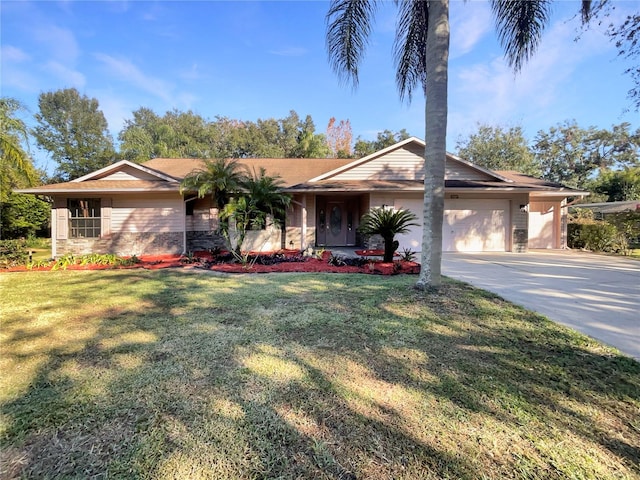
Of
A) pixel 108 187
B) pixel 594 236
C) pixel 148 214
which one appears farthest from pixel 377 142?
pixel 108 187

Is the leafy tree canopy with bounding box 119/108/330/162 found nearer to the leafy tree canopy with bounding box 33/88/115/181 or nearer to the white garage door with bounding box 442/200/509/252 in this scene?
the leafy tree canopy with bounding box 33/88/115/181

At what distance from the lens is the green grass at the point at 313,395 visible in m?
1.99

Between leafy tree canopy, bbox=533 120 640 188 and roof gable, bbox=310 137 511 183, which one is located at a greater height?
leafy tree canopy, bbox=533 120 640 188

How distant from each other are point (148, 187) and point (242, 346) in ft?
34.9

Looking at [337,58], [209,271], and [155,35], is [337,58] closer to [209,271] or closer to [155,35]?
[209,271]

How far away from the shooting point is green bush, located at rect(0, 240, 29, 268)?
991 centimetres

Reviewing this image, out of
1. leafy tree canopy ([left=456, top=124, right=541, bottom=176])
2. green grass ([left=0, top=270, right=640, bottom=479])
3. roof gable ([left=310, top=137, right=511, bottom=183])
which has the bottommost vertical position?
green grass ([left=0, top=270, right=640, bottom=479])

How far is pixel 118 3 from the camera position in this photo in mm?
9070

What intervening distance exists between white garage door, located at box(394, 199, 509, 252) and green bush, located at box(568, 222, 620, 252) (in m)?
4.99

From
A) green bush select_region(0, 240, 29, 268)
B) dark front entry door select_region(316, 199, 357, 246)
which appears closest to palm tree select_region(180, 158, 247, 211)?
dark front entry door select_region(316, 199, 357, 246)

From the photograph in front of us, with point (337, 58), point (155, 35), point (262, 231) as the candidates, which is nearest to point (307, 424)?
point (337, 58)

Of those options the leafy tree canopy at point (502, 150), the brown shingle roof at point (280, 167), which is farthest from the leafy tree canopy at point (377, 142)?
the brown shingle roof at point (280, 167)

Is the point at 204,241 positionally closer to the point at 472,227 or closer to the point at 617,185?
the point at 472,227

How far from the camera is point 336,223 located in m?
15.7
